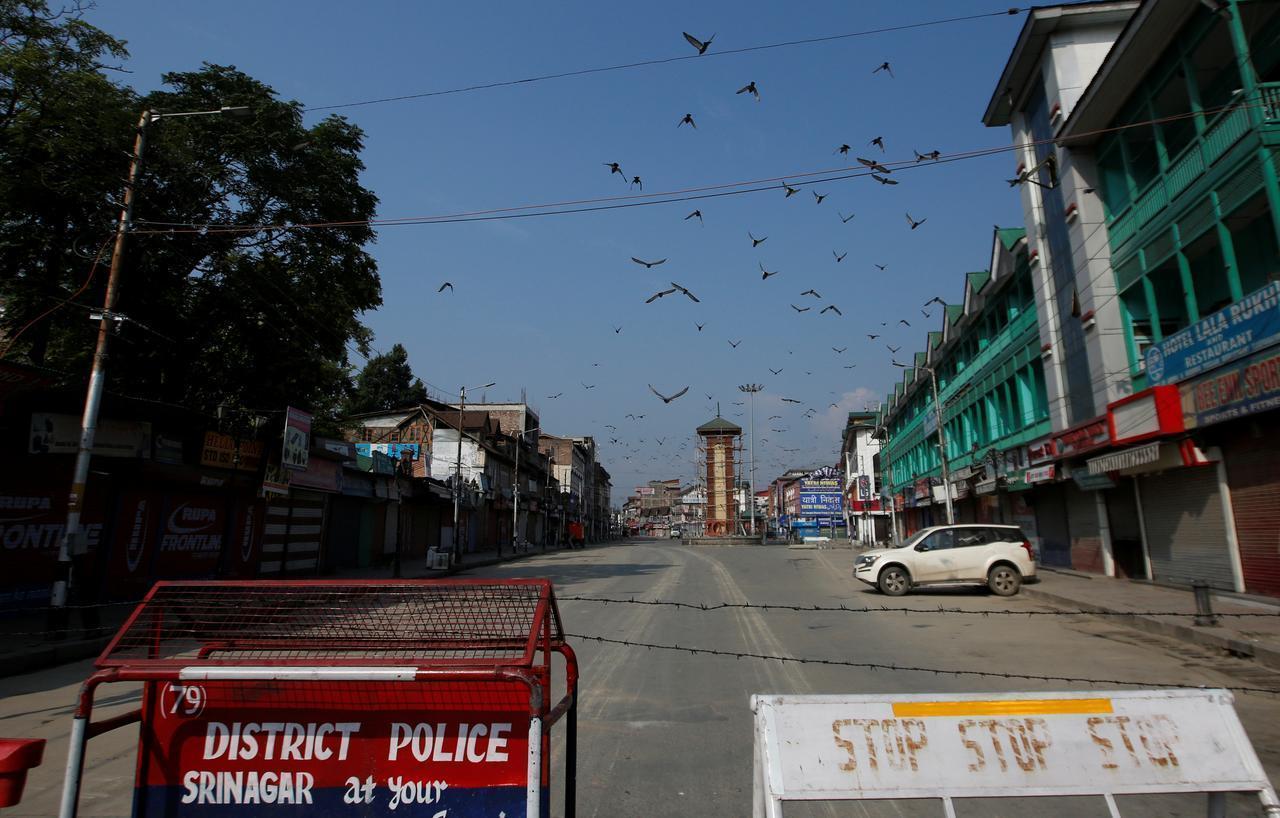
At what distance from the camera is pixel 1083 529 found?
21266 mm

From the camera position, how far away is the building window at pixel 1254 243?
43.7 feet

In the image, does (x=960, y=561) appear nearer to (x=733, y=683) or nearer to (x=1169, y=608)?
(x=1169, y=608)

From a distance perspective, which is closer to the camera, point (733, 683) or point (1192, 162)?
point (733, 683)

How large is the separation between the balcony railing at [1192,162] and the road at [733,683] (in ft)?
32.1

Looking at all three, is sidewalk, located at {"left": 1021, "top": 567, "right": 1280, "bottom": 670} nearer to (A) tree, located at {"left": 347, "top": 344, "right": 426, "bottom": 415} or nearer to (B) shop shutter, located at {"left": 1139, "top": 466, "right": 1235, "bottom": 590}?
(B) shop shutter, located at {"left": 1139, "top": 466, "right": 1235, "bottom": 590}

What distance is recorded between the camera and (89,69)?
48.5 feet

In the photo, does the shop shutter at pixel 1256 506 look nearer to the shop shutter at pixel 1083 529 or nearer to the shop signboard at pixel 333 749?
the shop shutter at pixel 1083 529

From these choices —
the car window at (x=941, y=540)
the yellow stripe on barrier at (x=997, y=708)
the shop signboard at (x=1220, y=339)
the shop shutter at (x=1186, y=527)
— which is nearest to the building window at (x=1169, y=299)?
the shop signboard at (x=1220, y=339)

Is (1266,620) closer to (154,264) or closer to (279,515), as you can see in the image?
(154,264)

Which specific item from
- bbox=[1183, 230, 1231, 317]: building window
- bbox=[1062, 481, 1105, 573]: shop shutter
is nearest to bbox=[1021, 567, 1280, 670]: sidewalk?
bbox=[1062, 481, 1105, 573]: shop shutter

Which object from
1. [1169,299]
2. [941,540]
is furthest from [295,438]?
[1169,299]

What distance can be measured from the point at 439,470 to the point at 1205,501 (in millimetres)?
42569

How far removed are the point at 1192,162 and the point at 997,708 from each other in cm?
1705

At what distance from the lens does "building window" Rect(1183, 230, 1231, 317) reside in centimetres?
1505
